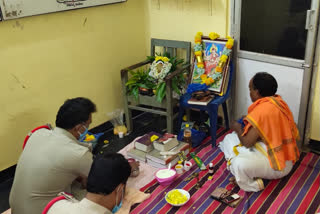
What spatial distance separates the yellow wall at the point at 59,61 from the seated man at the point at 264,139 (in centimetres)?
175

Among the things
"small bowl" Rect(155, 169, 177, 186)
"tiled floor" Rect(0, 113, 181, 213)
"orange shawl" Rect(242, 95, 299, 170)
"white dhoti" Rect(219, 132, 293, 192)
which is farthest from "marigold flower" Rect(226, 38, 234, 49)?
"small bowl" Rect(155, 169, 177, 186)

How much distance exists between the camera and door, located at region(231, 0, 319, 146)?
3057 mm

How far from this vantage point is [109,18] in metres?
3.78

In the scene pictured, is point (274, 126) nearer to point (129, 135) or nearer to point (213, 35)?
point (213, 35)

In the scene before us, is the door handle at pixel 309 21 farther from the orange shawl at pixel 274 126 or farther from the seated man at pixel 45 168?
the seated man at pixel 45 168

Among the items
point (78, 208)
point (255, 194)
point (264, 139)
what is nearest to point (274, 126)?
point (264, 139)

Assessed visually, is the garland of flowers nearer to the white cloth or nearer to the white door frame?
the white door frame

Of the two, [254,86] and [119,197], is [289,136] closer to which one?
[254,86]

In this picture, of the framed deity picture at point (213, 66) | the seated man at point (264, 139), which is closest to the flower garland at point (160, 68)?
the framed deity picture at point (213, 66)

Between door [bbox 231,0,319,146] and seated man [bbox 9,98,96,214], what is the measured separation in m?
2.06

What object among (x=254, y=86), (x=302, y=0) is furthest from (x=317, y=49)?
(x=254, y=86)

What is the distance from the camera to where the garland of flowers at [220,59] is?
349 cm

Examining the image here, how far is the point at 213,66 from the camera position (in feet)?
12.0

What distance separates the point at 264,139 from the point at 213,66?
1.19 metres
